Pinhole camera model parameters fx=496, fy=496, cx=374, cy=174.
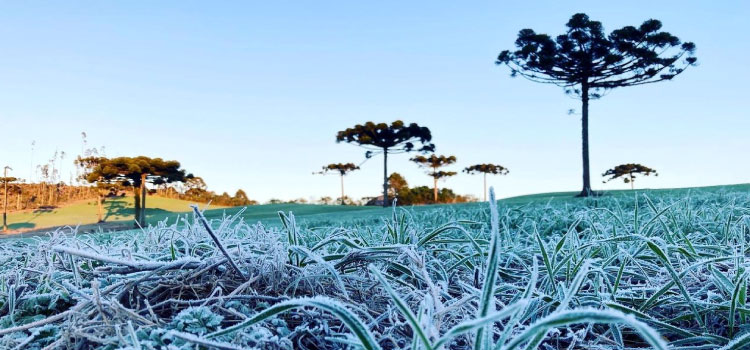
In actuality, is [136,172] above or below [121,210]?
above

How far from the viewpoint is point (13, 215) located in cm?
2475

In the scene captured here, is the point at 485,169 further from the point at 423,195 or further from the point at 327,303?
the point at 327,303

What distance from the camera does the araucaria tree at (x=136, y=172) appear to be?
20469mm

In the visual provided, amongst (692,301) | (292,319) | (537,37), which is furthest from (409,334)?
(537,37)

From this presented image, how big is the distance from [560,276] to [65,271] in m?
1.24

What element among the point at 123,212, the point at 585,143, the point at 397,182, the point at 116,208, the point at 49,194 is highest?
the point at 585,143

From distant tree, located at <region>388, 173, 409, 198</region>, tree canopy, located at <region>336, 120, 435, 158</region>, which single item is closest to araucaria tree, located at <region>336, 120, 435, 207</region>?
tree canopy, located at <region>336, 120, 435, 158</region>

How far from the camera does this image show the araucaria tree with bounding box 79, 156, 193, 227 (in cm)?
2047

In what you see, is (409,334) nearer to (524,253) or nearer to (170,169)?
(524,253)

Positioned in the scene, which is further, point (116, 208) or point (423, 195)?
point (423, 195)

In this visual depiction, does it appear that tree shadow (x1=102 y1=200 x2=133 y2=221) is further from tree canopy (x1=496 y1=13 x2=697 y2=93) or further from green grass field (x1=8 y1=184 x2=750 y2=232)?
tree canopy (x1=496 y1=13 x2=697 y2=93)

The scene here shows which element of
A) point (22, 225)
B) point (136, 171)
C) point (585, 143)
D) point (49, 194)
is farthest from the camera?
point (49, 194)

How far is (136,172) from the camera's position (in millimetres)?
20797

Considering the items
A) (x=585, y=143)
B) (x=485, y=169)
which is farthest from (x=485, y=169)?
(x=585, y=143)
